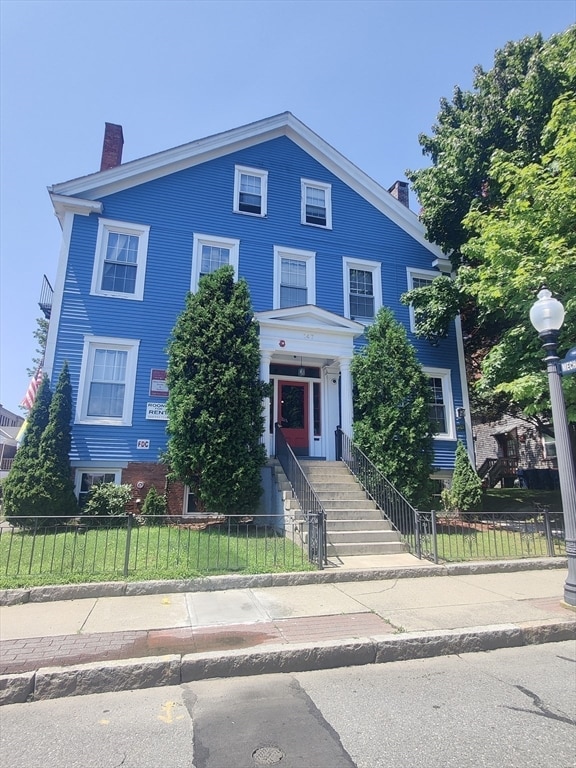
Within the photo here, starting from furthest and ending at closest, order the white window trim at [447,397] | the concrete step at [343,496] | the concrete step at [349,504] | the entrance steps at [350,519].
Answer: the white window trim at [447,397]
the concrete step at [343,496]
the concrete step at [349,504]
the entrance steps at [350,519]

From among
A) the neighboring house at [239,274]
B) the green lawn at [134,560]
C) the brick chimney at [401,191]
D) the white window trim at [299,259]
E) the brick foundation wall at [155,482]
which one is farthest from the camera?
the brick chimney at [401,191]

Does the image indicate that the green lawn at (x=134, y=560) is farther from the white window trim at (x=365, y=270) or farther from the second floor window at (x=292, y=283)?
the white window trim at (x=365, y=270)

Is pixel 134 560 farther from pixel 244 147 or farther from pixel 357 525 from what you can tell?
pixel 244 147

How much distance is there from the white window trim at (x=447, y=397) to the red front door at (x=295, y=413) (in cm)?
435

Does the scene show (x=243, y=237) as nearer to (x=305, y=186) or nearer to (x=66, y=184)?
(x=305, y=186)

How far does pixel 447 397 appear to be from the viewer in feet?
52.2

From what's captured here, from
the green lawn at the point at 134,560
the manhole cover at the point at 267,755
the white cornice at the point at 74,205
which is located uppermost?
the white cornice at the point at 74,205

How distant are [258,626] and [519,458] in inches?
1043

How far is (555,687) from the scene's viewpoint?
4336 mm

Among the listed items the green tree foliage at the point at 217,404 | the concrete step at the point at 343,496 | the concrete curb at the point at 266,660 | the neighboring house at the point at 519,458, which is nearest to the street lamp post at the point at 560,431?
the concrete curb at the point at 266,660

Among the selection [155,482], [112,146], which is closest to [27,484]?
[155,482]

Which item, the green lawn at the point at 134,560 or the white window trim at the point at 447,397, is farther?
the white window trim at the point at 447,397

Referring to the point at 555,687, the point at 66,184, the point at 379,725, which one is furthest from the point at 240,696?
the point at 66,184

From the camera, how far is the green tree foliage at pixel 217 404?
33.6 feet
